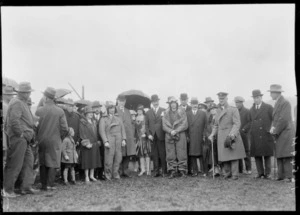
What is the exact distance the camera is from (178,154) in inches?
397

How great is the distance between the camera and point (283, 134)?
842 cm

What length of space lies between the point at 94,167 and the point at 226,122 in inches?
141

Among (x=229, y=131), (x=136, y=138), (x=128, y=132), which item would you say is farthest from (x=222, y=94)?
(x=136, y=138)

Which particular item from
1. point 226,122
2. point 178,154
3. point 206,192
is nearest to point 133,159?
point 178,154

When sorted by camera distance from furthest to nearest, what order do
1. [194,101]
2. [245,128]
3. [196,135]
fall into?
[245,128] → [194,101] → [196,135]

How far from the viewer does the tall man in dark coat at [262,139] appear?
9.26 metres

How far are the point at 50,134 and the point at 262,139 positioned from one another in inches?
203

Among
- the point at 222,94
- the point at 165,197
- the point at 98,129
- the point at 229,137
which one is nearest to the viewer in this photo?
the point at 165,197

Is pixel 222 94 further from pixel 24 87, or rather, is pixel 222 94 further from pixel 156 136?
pixel 24 87

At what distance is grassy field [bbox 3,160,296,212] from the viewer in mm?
6098

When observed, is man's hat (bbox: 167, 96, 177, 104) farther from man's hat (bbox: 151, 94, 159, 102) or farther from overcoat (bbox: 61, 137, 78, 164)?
overcoat (bbox: 61, 137, 78, 164)

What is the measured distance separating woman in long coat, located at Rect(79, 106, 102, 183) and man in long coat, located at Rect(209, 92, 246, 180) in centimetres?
306

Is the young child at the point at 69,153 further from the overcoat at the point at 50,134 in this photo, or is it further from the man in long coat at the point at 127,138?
the man in long coat at the point at 127,138

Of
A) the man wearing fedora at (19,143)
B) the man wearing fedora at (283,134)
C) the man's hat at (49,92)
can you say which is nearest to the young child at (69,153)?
the man's hat at (49,92)
